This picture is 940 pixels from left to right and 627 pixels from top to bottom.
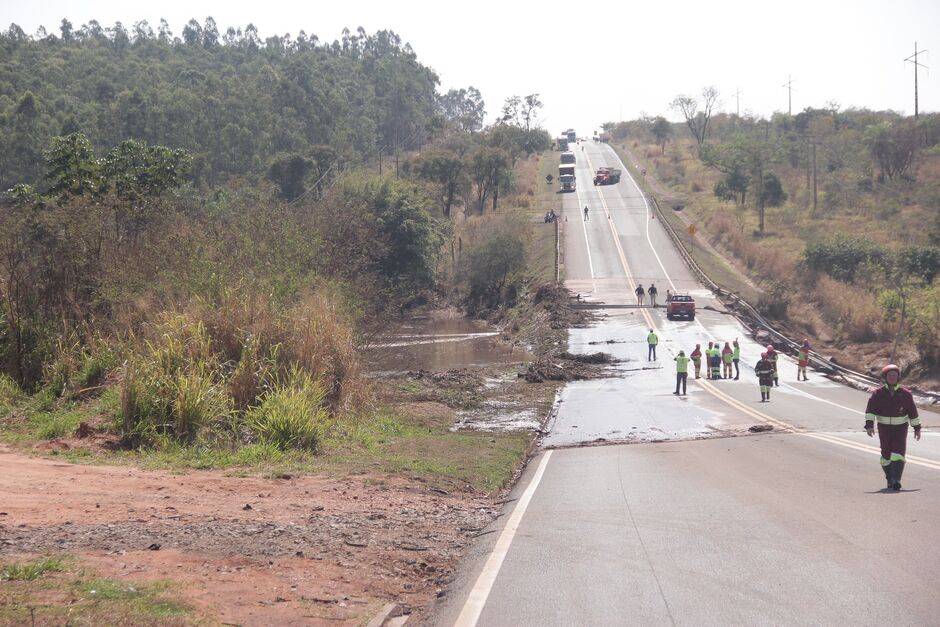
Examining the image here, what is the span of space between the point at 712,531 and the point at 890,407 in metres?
3.81

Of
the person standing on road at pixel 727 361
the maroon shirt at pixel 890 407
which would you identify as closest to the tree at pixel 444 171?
the person standing on road at pixel 727 361

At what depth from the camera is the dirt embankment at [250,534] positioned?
6.86 m

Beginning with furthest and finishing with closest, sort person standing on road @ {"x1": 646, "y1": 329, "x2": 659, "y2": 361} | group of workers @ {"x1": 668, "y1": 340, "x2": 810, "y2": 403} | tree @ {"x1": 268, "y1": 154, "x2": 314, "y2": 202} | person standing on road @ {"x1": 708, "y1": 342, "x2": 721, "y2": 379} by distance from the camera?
tree @ {"x1": 268, "y1": 154, "x2": 314, "y2": 202}
person standing on road @ {"x1": 646, "y1": 329, "x2": 659, "y2": 361}
person standing on road @ {"x1": 708, "y1": 342, "x2": 721, "y2": 379}
group of workers @ {"x1": 668, "y1": 340, "x2": 810, "y2": 403}

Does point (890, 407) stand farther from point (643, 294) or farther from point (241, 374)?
point (643, 294)

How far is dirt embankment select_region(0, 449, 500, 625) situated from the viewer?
22.5 feet

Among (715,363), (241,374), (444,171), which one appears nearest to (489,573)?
(241,374)

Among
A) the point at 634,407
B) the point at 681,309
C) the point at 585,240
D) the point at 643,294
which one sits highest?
the point at 585,240

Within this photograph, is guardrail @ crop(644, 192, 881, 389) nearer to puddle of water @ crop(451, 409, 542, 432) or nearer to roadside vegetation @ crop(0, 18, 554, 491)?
puddle of water @ crop(451, 409, 542, 432)

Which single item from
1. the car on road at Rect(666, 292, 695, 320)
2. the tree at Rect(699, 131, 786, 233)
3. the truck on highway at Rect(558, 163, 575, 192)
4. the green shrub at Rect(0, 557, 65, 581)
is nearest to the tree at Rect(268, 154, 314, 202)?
the truck on highway at Rect(558, 163, 575, 192)

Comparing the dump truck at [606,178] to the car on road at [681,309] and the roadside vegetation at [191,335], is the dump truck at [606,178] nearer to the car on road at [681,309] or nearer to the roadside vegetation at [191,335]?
the roadside vegetation at [191,335]

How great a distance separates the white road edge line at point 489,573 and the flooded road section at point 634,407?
29.0 feet

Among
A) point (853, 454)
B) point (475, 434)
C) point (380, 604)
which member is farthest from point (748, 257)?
point (380, 604)

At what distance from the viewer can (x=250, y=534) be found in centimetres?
863

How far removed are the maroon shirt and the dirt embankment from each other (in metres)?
5.18
